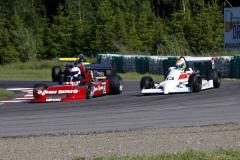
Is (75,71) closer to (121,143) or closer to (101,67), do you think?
(101,67)

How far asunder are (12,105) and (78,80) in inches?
95.7

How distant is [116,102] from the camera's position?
13812 millimetres

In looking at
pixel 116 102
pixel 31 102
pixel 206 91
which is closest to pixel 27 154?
pixel 116 102

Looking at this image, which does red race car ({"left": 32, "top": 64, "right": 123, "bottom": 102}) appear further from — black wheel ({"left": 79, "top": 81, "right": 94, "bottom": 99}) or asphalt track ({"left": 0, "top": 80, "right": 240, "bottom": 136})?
asphalt track ({"left": 0, "top": 80, "right": 240, "bottom": 136})

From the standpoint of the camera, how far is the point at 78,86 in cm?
1484

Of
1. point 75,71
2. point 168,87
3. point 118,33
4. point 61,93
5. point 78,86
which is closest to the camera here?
point 61,93

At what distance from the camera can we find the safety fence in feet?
72.5

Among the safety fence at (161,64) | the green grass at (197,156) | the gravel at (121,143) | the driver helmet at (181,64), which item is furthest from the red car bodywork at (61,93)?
the green grass at (197,156)

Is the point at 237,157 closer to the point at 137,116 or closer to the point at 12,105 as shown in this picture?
the point at 137,116

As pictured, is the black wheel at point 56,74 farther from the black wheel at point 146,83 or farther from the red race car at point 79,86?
the black wheel at point 146,83

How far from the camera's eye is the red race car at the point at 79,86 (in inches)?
578

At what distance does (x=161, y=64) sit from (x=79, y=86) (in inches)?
430

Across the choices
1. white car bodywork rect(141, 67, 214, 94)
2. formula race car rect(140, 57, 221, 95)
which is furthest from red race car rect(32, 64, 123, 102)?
white car bodywork rect(141, 67, 214, 94)

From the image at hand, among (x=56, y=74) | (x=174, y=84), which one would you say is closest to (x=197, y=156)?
(x=174, y=84)
